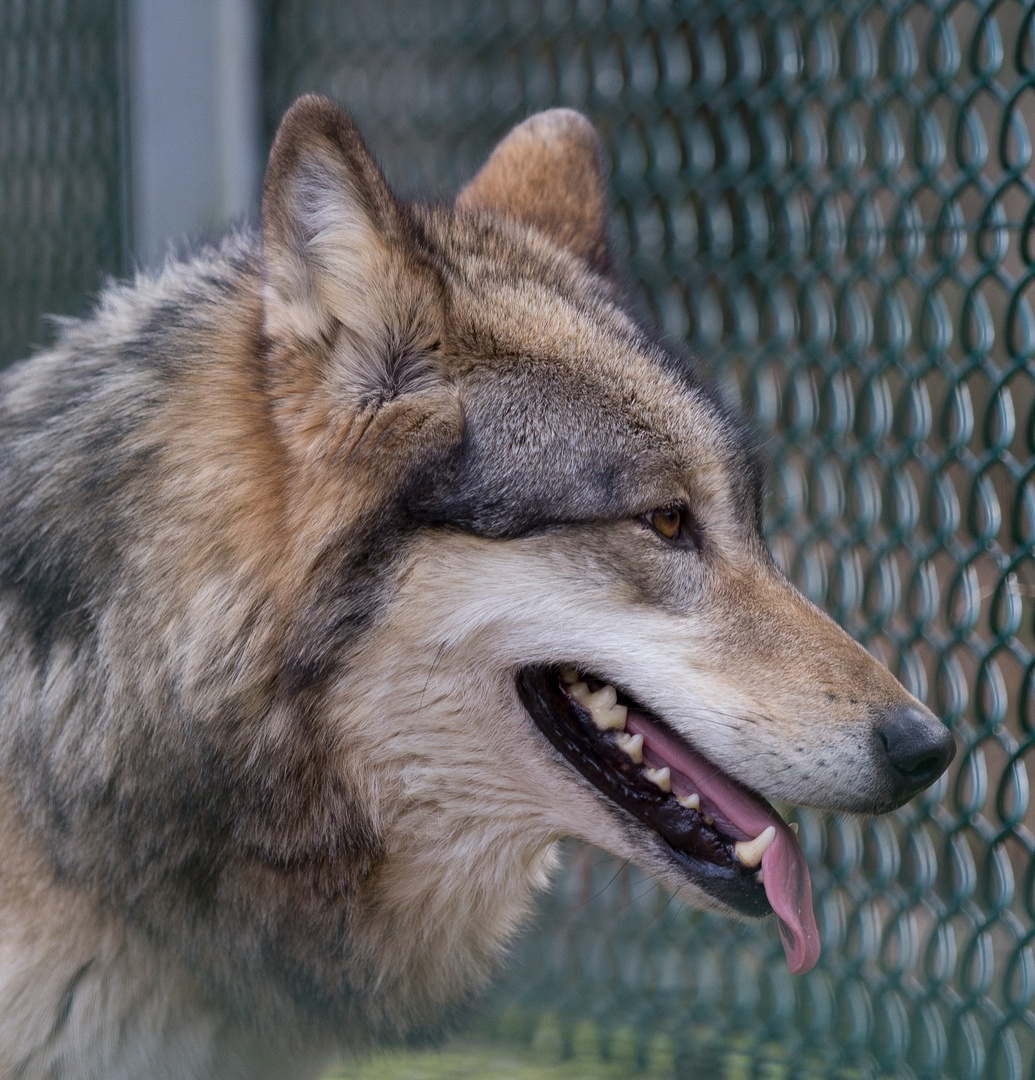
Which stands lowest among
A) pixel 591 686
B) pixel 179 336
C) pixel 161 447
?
pixel 591 686

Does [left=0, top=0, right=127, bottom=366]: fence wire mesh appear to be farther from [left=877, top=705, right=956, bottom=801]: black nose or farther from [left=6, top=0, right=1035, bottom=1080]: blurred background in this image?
[left=877, top=705, right=956, bottom=801]: black nose

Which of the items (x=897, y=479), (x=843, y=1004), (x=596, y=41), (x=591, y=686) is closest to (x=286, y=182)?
(x=591, y=686)

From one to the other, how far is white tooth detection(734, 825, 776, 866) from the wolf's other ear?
160 centimetres

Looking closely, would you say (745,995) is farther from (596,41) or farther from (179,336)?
(596,41)

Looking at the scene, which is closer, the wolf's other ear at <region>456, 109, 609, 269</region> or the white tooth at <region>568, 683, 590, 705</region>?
the white tooth at <region>568, 683, 590, 705</region>

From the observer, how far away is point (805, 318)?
4.39 metres

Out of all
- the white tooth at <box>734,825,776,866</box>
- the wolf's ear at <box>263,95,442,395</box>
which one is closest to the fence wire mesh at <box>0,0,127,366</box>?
the wolf's ear at <box>263,95,442,395</box>

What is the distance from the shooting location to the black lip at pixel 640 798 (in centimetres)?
250

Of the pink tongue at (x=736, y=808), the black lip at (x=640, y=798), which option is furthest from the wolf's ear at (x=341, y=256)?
the pink tongue at (x=736, y=808)

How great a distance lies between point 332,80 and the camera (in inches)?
206

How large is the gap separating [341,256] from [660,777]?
1.24 m

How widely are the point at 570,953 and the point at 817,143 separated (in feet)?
10.3

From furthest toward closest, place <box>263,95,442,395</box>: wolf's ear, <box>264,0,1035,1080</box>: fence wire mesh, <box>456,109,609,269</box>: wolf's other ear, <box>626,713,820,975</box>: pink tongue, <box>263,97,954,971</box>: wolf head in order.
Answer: <box>264,0,1035,1080</box>: fence wire mesh → <box>456,109,609,269</box>: wolf's other ear → <box>626,713,820,975</box>: pink tongue → <box>263,97,954,971</box>: wolf head → <box>263,95,442,395</box>: wolf's ear

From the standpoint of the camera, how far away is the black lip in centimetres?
250
